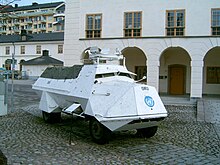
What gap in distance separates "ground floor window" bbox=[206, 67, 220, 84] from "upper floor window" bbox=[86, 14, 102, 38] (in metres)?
8.89

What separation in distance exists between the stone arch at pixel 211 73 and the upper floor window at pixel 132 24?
19.3 ft

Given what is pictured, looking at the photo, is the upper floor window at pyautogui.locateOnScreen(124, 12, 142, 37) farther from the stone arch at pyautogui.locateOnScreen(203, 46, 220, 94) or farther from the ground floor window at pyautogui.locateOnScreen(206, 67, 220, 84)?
the ground floor window at pyautogui.locateOnScreen(206, 67, 220, 84)

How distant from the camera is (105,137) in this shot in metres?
6.98

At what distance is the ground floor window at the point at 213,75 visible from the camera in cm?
2150

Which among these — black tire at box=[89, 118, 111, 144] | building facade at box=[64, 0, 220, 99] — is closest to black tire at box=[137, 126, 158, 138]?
black tire at box=[89, 118, 111, 144]

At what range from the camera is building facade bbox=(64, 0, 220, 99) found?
1852 centimetres

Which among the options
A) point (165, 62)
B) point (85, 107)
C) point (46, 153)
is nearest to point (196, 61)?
point (165, 62)

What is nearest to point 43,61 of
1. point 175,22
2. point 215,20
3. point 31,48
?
point 31,48

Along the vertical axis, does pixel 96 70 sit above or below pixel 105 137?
above

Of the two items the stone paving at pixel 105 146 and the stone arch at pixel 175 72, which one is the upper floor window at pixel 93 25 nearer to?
the stone arch at pixel 175 72

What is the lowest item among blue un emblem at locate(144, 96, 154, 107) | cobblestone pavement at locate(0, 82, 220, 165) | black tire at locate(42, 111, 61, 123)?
cobblestone pavement at locate(0, 82, 220, 165)

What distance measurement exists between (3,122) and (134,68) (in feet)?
47.0

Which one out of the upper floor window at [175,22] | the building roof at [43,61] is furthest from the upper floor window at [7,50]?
the upper floor window at [175,22]

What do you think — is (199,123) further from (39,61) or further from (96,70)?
(39,61)
